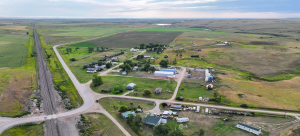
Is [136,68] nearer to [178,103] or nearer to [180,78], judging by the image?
[180,78]

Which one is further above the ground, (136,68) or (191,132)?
(136,68)

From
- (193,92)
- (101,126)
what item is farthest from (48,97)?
(193,92)

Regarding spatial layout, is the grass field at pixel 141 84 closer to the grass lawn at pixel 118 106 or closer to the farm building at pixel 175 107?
the grass lawn at pixel 118 106

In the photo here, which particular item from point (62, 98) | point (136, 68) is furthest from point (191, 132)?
point (136, 68)

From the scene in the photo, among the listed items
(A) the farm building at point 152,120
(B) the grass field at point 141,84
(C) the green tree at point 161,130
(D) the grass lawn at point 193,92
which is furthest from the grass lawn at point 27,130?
(D) the grass lawn at point 193,92

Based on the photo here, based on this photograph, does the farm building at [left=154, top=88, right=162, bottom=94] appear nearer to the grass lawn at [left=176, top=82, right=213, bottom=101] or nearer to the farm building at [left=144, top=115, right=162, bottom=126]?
the grass lawn at [left=176, top=82, right=213, bottom=101]

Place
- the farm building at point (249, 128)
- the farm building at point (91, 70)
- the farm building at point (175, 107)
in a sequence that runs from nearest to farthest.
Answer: the farm building at point (249, 128)
the farm building at point (175, 107)
the farm building at point (91, 70)
